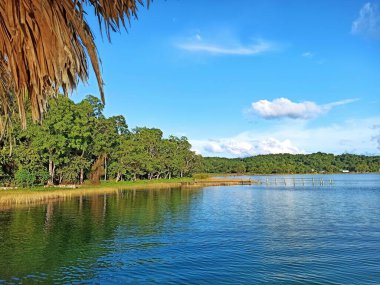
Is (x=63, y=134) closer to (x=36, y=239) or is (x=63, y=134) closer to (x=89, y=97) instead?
(x=89, y=97)

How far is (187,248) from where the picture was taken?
2244 cm

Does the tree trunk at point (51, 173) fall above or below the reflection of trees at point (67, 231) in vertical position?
above

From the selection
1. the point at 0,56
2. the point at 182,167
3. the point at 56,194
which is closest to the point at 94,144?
the point at 56,194

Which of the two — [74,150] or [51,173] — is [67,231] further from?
[74,150]

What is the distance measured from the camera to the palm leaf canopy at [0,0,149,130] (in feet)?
Result: 14.0

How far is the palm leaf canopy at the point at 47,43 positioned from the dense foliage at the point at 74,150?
39213mm

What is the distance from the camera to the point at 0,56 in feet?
16.8

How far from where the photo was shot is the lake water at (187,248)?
17.2 meters

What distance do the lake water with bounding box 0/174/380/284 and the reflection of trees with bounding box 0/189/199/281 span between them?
58mm

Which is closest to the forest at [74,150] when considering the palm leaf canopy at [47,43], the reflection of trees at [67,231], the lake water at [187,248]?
the reflection of trees at [67,231]

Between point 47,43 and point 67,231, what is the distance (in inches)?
1005

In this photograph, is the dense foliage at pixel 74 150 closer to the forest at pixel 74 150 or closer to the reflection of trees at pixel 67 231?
the forest at pixel 74 150

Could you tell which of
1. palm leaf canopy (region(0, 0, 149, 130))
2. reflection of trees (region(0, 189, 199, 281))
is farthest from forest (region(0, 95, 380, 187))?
palm leaf canopy (region(0, 0, 149, 130))

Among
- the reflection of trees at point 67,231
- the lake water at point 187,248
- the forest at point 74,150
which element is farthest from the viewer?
the forest at point 74,150
